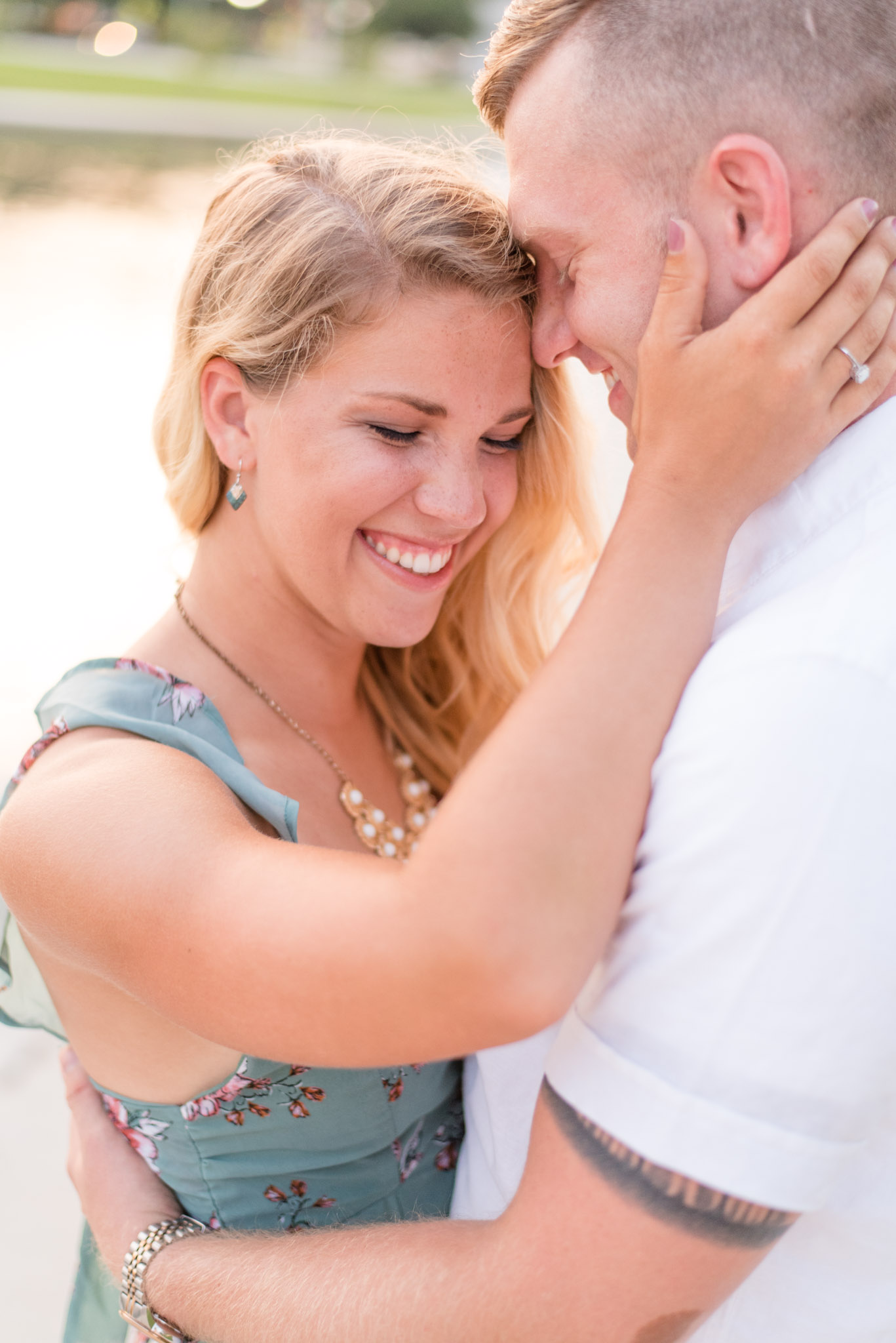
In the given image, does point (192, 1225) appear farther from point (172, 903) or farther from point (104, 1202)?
point (172, 903)

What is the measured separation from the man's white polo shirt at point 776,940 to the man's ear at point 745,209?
0.34 meters

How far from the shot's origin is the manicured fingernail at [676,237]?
1.27m

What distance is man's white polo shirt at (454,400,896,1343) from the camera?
927mm

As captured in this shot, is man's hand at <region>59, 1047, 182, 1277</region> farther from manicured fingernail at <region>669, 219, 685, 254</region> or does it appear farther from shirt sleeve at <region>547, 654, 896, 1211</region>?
manicured fingernail at <region>669, 219, 685, 254</region>

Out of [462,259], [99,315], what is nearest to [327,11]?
[99,315]

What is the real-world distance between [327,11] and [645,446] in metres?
39.9

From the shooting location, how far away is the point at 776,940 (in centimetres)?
93

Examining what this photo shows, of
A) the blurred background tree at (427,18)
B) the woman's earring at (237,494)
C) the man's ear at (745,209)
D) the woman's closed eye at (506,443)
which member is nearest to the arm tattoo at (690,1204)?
the man's ear at (745,209)

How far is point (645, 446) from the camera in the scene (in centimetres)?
123

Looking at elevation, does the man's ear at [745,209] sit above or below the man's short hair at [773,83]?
below

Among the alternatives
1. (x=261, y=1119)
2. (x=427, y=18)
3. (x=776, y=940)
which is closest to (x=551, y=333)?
(x=776, y=940)

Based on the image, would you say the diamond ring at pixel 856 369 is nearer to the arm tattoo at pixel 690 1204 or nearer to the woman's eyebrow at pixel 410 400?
the woman's eyebrow at pixel 410 400

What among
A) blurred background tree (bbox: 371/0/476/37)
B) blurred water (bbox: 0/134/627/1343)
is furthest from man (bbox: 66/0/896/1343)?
blurred background tree (bbox: 371/0/476/37)

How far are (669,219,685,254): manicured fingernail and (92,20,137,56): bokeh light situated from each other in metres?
31.9
